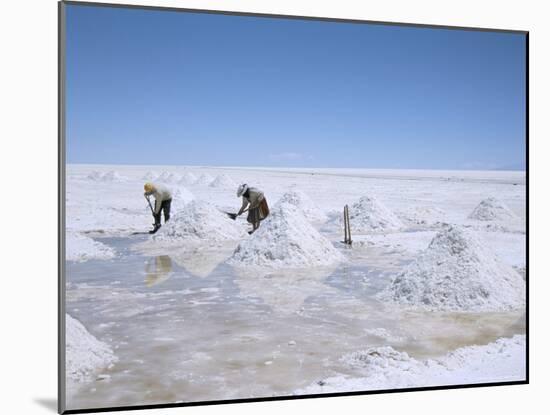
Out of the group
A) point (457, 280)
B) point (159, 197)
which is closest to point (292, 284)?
point (159, 197)

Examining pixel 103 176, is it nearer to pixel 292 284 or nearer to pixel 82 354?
pixel 82 354

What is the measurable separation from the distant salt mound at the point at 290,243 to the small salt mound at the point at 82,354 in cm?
120

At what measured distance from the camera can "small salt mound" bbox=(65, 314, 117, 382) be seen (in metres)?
4.43

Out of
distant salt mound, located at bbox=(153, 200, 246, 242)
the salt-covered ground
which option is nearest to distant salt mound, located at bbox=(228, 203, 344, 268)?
the salt-covered ground

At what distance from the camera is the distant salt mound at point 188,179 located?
4.81 m

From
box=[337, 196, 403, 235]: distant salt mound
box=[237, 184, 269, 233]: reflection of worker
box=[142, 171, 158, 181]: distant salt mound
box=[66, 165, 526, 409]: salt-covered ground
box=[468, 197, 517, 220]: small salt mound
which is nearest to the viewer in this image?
box=[66, 165, 526, 409]: salt-covered ground

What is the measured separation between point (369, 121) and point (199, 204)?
131 cm

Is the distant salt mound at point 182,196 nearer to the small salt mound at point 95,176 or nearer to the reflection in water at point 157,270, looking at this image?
the reflection in water at point 157,270

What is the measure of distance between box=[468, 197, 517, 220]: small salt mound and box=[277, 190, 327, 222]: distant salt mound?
3.58ft

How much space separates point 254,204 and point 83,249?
1.15 metres

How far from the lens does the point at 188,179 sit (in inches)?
190

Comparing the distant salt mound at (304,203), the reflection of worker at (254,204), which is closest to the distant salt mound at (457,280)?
the distant salt mound at (304,203)

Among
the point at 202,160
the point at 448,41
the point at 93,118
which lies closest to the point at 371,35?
the point at 448,41

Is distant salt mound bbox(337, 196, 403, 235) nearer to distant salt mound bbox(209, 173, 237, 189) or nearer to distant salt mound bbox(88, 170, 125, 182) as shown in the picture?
distant salt mound bbox(209, 173, 237, 189)
